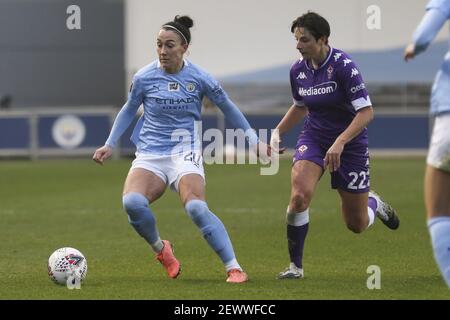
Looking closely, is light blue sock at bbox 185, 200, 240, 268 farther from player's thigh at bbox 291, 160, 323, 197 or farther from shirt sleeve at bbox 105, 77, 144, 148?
shirt sleeve at bbox 105, 77, 144, 148

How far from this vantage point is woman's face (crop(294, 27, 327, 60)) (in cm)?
848

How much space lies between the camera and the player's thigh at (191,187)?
8.39m

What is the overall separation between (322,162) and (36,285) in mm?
2473

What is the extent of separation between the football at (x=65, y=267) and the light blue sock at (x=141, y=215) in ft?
1.70

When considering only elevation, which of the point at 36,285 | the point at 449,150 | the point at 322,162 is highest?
the point at 449,150

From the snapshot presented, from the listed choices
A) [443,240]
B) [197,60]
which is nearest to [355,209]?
[443,240]

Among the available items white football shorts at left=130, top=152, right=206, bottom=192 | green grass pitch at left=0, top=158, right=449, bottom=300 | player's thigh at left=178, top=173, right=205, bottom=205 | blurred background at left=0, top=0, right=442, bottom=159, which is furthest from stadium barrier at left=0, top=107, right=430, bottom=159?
player's thigh at left=178, top=173, right=205, bottom=205

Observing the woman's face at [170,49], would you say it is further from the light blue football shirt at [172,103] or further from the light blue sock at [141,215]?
the light blue sock at [141,215]

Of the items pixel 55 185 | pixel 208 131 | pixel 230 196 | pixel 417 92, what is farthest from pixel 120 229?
pixel 417 92

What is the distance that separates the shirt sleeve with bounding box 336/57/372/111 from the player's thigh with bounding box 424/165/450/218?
2.25 metres

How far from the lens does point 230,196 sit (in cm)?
1717

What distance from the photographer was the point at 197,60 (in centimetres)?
2986

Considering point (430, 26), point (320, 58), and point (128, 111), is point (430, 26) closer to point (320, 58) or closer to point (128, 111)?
point (320, 58)
